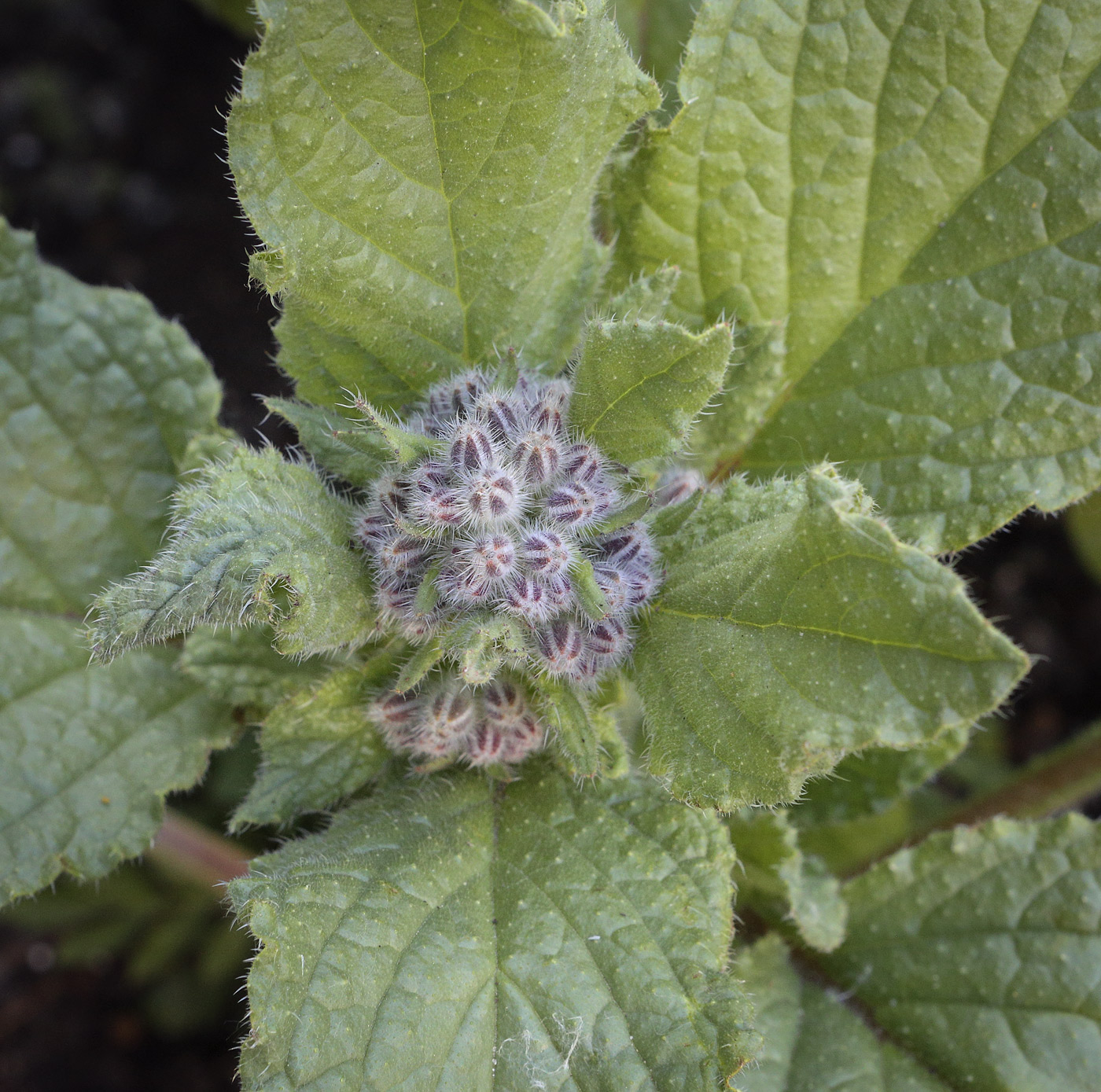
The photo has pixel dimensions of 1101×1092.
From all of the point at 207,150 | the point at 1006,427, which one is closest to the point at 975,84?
the point at 1006,427

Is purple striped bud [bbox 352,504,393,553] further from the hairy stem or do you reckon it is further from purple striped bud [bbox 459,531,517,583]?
the hairy stem

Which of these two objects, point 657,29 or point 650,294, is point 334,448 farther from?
point 657,29

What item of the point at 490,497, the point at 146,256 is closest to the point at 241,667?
the point at 490,497

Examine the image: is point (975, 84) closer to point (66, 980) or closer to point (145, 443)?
point (145, 443)

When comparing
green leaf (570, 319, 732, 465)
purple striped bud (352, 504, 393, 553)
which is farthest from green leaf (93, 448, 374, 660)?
green leaf (570, 319, 732, 465)

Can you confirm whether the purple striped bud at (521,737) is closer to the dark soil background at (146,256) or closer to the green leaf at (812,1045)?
the green leaf at (812,1045)

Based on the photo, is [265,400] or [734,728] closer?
[734,728]
